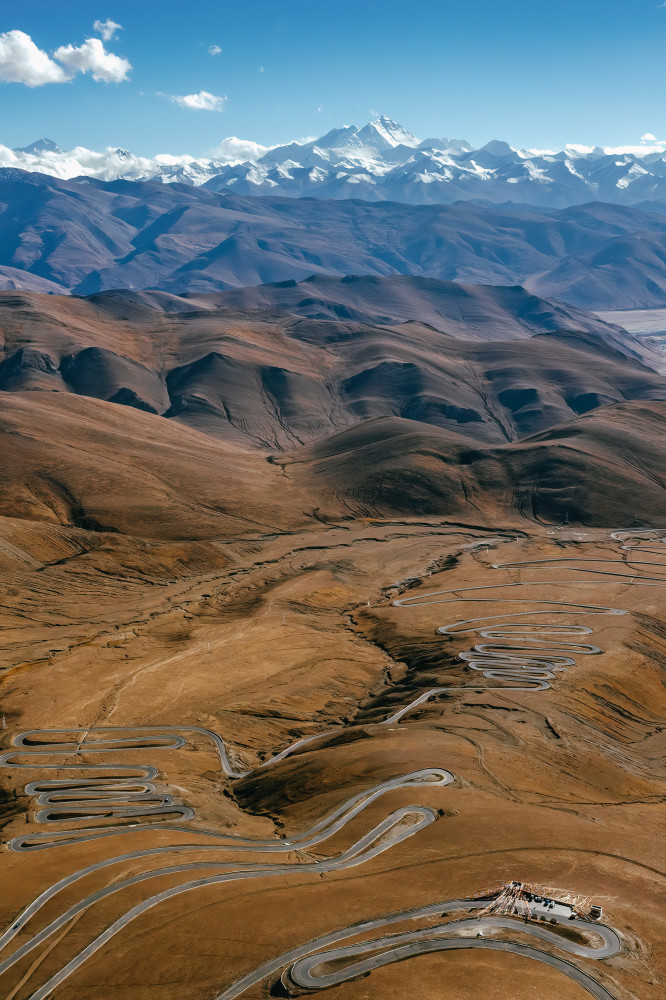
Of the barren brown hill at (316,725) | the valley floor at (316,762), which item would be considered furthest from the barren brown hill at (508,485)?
the valley floor at (316,762)

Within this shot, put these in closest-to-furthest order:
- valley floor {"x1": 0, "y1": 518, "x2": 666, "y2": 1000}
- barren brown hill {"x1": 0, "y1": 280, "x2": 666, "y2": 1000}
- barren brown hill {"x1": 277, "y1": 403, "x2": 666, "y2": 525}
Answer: valley floor {"x1": 0, "y1": 518, "x2": 666, "y2": 1000} → barren brown hill {"x1": 0, "y1": 280, "x2": 666, "y2": 1000} → barren brown hill {"x1": 277, "y1": 403, "x2": 666, "y2": 525}

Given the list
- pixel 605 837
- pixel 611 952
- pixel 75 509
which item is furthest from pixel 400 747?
pixel 75 509

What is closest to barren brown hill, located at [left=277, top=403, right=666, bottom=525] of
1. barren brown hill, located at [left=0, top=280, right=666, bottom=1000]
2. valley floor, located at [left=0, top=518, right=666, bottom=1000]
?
barren brown hill, located at [left=0, top=280, right=666, bottom=1000]

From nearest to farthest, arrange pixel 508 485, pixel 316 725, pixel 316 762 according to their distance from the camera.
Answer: pixel 316 762
pixel 316 725
pixel 508 485

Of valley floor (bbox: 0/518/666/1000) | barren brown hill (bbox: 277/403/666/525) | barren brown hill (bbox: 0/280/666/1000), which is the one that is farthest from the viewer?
barren brown hill (bbox: 277/403/666/525)

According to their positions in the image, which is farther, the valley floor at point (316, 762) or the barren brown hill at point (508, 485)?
the barren brown hill at point (508, 485)

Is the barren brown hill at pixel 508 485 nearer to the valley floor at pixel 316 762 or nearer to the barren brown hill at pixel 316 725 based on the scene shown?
the barren brown hill at pixel 316 725

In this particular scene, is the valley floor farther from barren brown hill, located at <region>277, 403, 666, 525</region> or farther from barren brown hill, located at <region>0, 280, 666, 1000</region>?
barren brown hill, located at <region>277, 403, 666, 525</region>

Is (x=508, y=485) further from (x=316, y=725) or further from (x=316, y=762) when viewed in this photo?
(x=316, y=762)

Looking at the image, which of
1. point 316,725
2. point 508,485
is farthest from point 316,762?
point 508,485

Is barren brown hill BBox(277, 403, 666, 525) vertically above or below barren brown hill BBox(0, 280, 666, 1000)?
above

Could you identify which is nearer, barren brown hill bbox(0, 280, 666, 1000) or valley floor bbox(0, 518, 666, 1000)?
valley floor bbox(0, 518, 666, 1000)
